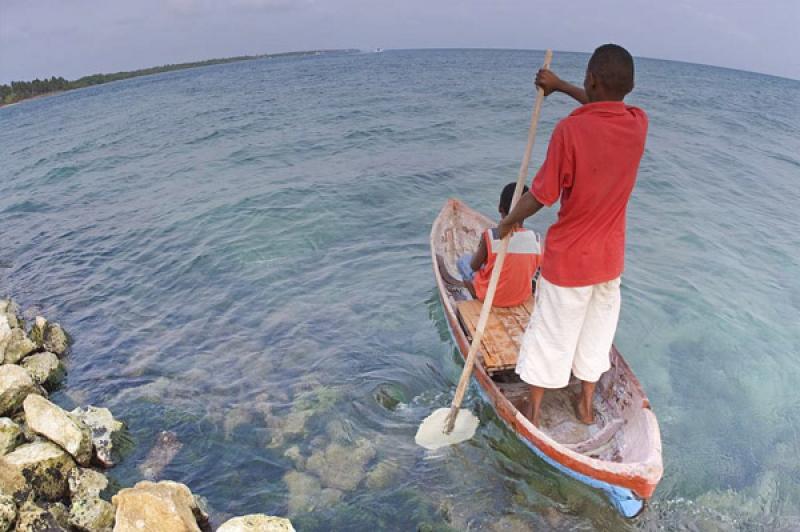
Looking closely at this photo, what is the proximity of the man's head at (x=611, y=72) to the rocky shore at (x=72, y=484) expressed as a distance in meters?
4.04

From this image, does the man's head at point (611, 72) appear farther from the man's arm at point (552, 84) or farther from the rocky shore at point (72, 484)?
the rocky shore at point (72, 484)

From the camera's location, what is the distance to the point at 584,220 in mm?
3928

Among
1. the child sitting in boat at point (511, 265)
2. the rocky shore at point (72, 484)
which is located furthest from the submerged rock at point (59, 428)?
the child sitting in boat at point (511, 265)

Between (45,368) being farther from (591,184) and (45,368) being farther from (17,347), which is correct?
(591,184)

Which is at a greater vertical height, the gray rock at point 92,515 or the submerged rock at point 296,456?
the gray rock at point 92,515

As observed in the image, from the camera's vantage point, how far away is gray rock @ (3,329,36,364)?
7227mm

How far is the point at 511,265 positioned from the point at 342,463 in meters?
2.95

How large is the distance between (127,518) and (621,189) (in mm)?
4611

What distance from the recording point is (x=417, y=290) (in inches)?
377

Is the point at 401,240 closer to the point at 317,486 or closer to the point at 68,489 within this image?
the point at 317,486

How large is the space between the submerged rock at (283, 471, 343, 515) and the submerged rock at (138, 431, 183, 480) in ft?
4.76

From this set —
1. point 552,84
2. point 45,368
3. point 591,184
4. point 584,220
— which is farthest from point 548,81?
point 45,368

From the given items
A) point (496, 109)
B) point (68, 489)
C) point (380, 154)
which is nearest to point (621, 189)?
point (68, 489)

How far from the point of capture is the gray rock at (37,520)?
4.23m
